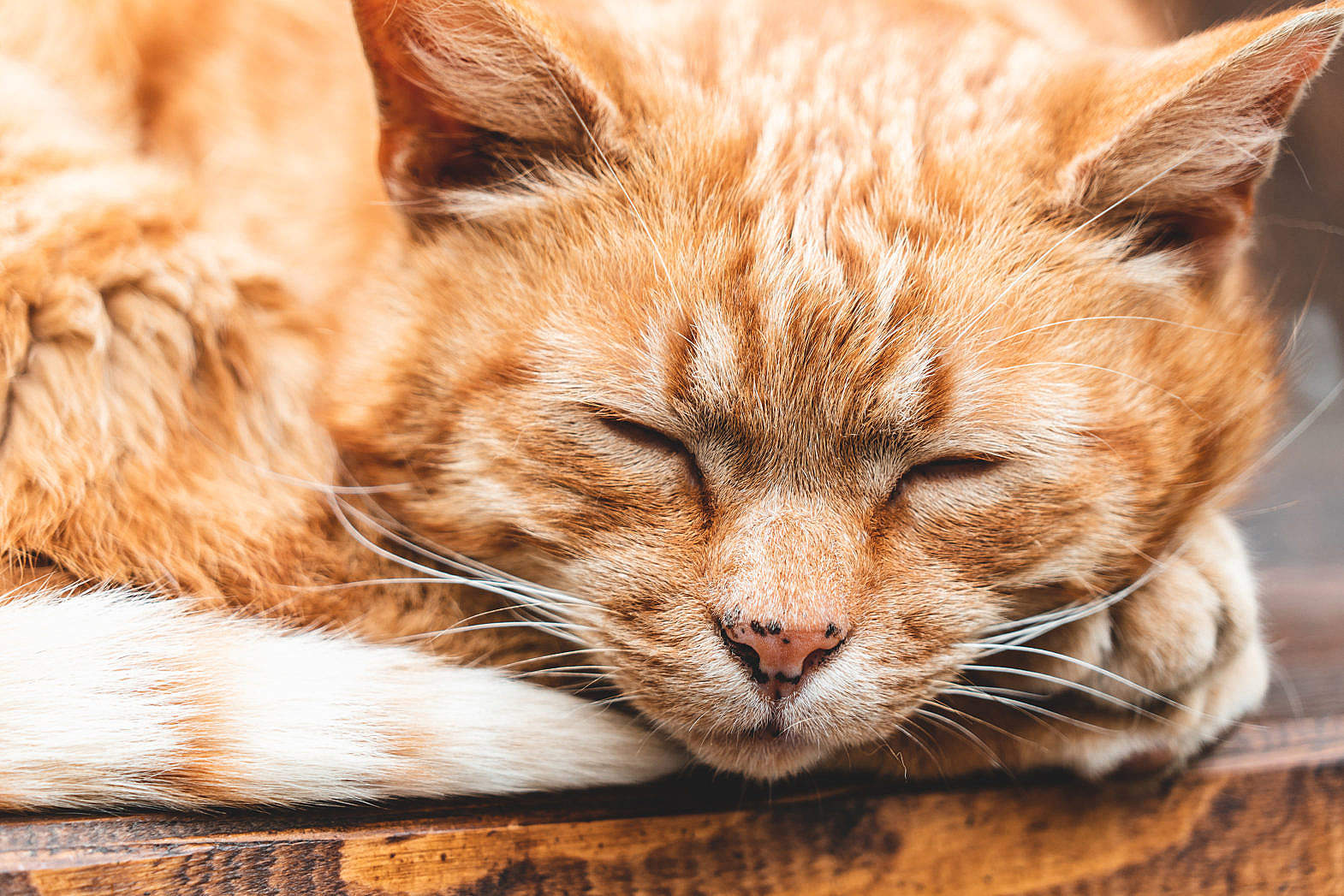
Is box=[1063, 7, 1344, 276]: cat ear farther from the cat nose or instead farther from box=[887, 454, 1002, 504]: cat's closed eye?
the cat nose

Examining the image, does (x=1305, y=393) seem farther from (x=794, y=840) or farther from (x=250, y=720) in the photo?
(x=250, y=720)

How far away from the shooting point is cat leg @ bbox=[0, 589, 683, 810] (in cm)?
108

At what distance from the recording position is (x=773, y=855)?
4.07 feet

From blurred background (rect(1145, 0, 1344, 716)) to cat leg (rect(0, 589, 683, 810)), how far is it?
109 cm

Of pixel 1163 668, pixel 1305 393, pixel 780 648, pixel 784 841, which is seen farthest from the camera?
pixel 1305 393

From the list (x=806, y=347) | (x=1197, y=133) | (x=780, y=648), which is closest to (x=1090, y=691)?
(x=780, y=648)

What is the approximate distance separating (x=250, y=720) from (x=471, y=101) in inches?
31.2

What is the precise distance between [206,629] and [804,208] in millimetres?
871

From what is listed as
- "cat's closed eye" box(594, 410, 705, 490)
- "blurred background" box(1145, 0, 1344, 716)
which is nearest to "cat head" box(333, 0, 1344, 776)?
"cat's closed eye" box(594, 410, 705, 490)

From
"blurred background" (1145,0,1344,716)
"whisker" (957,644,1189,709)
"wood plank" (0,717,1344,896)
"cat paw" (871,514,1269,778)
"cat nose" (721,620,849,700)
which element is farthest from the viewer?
"blurred background" (1145,0,1344,716)

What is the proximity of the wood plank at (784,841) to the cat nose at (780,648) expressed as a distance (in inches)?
8.6

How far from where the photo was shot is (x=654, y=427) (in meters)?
1.27

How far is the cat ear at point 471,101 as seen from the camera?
1.25 metres

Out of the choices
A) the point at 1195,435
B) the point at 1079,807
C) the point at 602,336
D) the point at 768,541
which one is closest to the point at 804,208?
the point at 602,336
